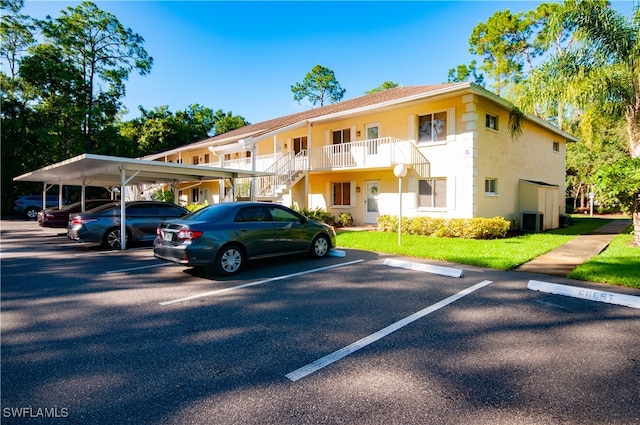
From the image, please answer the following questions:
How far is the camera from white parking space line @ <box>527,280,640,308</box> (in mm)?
5027

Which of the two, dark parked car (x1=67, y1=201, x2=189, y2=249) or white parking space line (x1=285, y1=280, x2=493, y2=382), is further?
dark parked car (x1=67, y1=201, x2=189, y2=249)

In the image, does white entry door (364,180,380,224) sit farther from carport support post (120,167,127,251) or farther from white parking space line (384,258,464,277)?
carport support post (120,167,127,251)

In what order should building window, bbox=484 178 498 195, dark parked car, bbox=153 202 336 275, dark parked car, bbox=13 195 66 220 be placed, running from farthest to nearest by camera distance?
dark parked car, bbox=13 195 66 220 < building window, bbox=484 178 498 195 < dark parked car, bbox=153 202 336 275

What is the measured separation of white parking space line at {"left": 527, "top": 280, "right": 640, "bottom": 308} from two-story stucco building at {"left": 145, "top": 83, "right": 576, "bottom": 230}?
7876mm

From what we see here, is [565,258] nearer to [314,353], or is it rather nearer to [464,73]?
[314,353]

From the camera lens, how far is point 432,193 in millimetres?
14562

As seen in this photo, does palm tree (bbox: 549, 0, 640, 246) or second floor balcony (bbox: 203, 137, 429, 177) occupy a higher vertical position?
palm tree (bbox: 549, 0, 640, 246)

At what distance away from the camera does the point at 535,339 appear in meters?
3.85

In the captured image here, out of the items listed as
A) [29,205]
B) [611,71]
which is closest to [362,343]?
[611,71]

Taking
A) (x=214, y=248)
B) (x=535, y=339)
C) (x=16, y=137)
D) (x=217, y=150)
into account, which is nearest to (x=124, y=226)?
(x=214, y=248)

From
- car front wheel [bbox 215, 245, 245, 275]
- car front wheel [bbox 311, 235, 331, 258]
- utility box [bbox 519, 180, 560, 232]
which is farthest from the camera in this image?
utility box [bbox 519, 180, 560, 232]

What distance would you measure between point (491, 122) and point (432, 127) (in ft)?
8.75

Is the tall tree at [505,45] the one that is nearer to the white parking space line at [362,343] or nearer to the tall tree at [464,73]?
the tall tree at [464,73]

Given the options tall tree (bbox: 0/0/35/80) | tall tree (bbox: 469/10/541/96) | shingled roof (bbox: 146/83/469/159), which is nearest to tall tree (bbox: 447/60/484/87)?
tall tree (bbox: 469/10/541/96)
